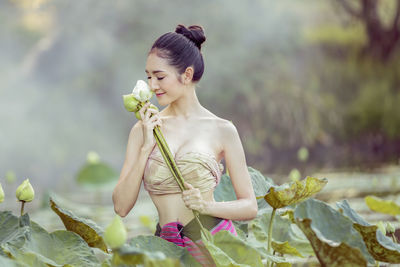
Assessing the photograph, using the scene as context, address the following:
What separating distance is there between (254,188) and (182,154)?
0.29 metres

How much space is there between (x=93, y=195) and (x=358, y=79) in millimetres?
4044

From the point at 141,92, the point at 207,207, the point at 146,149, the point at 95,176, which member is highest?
the point at 141,92

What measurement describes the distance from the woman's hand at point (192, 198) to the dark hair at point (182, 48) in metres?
0.23

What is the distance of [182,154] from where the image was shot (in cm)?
98

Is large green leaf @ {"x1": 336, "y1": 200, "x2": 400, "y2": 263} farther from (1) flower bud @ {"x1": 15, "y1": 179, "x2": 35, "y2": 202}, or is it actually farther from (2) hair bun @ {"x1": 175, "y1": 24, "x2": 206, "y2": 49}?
(1) flower bud @ {"x1": 15, "y1": 179, "x2": 35, "y2": 202}

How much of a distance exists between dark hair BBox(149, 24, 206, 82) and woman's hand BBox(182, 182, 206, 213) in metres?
0.23

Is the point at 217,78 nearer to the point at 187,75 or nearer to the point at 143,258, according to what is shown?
the point at 187,75

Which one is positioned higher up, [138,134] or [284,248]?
[138,134]

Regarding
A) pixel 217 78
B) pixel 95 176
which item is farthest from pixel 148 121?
pixel 217 78

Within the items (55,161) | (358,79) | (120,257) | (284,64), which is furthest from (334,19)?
(120,257)

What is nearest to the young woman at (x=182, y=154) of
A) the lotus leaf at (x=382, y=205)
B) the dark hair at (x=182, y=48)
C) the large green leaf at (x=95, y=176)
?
the dark hair at (x=182, y=48)

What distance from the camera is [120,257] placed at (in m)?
0.67

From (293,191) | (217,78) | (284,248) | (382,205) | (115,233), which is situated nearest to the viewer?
(115,233)

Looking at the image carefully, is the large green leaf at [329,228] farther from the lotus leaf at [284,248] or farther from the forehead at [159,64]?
the forehead at [159,64]
